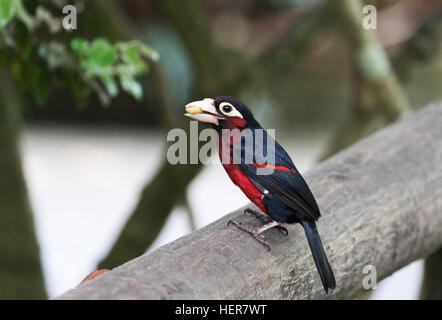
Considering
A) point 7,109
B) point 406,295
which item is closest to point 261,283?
point 7,109

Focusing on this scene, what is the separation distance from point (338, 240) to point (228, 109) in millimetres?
383

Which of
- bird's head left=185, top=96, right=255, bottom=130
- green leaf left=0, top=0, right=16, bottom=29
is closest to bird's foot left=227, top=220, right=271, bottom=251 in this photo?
bird's head left=185, top=96, right=255, bottom=130

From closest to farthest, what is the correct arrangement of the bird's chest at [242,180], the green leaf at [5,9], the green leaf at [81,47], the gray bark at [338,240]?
the gray bark at [338,240], the green leaf at [5,9], the bird's chest at [242,180], the green leaf at [81,47]

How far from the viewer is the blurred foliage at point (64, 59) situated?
58.5 inches

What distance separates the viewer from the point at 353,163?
1803 mm

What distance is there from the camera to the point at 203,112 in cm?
138

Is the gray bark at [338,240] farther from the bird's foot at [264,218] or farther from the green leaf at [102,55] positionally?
the green leaf at [102,55]

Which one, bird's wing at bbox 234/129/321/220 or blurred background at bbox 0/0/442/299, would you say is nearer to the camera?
bird's wing at bbox 234/129/321/220

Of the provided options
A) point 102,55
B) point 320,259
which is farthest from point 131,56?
point 320,259

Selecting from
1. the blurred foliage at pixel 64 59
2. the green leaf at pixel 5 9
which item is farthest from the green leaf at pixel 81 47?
the green leaf at pixel 5 9

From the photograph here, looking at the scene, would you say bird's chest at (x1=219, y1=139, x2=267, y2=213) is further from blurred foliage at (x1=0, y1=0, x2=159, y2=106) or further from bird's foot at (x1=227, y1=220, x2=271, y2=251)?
blurred foliage at (x1=0, y1=0, x2=159, y2=106)

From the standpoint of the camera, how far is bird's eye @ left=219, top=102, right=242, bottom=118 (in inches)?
54.0

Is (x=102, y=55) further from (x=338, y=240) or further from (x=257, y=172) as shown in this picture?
(x=338, y=240)
